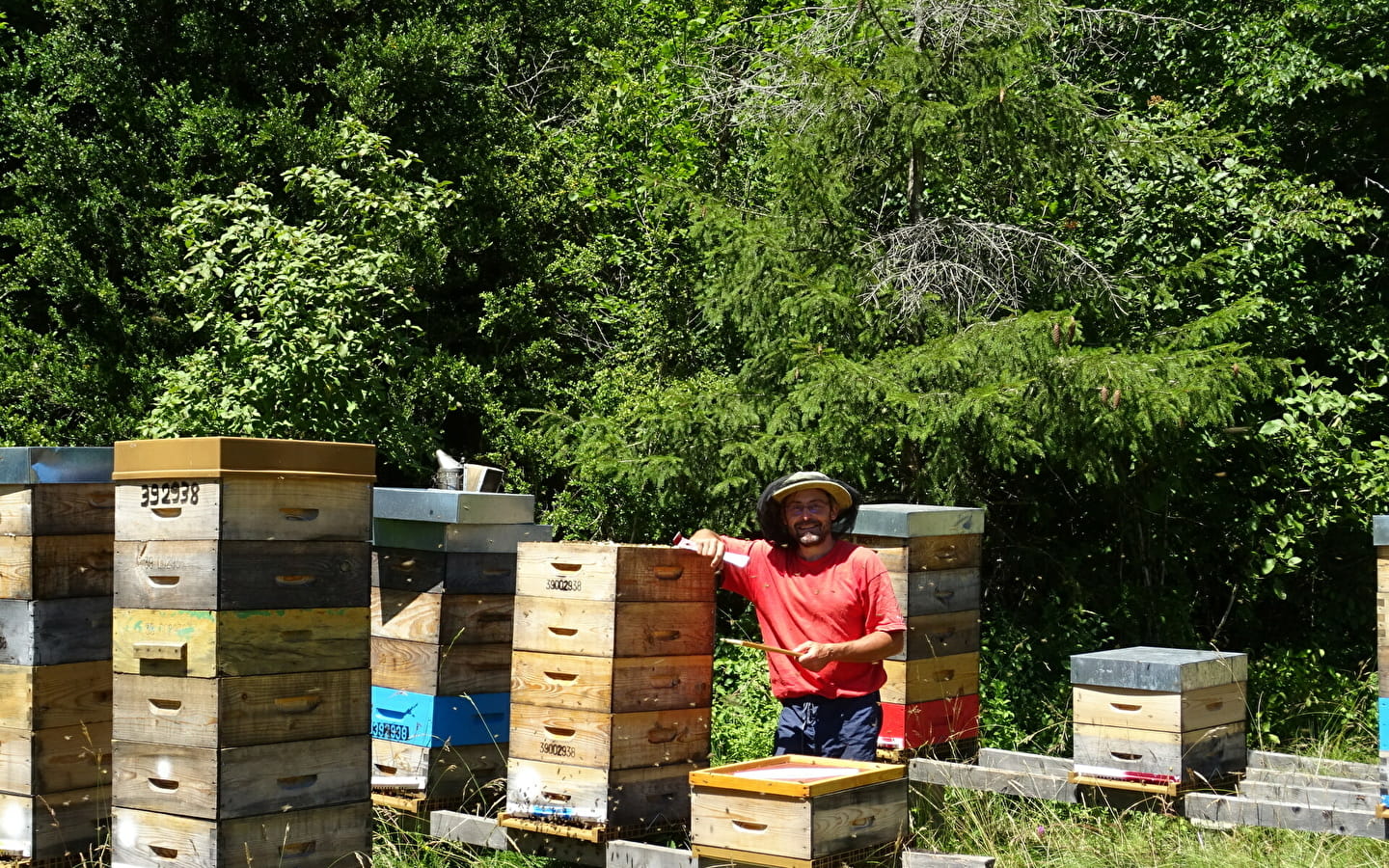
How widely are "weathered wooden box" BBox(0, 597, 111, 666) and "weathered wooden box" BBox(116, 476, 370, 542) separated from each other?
68 cm

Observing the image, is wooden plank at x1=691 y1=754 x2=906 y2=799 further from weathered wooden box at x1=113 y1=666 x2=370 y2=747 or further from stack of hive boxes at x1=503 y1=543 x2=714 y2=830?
weathered wooden box at x1=113 y1=666 x2=370 y2=747

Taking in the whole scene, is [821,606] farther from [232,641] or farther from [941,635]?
[232,641]

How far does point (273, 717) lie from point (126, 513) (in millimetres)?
813

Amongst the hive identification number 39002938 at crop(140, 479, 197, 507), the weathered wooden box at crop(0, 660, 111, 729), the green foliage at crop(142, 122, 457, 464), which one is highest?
the green foliage at crop(142, 122, 457, 464)

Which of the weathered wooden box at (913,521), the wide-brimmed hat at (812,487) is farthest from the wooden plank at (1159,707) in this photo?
the wide-brimmed hat at (812,487)

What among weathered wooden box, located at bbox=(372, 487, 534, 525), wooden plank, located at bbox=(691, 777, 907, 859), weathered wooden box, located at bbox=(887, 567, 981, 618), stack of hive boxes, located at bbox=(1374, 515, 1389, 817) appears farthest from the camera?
weathered wooden box, located at bbox=(887, 567, 981, 618)

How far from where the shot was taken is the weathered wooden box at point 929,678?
6266 mm

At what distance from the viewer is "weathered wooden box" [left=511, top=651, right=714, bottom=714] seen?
16.0 ft

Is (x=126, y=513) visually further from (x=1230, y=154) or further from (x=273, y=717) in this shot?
(x=1230, y=154)

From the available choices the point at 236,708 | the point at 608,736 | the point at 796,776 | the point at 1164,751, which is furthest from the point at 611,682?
the point at 1164,751

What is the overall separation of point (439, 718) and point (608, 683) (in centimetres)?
104

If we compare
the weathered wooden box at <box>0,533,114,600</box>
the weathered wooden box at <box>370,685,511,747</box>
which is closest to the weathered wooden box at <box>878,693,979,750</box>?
the weathered wooden box at <box>370,685,511,747</box>

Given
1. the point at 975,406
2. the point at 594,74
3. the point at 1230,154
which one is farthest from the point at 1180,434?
the point at 594,74

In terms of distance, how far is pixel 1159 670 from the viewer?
5566mm
